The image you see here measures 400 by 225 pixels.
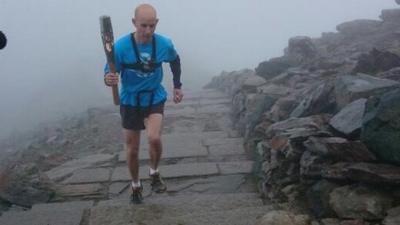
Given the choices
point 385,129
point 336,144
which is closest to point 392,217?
point 385,129

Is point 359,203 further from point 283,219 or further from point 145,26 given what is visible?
point 145,26

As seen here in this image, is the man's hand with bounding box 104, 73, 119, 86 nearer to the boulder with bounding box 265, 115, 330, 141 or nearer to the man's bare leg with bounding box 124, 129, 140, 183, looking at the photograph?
the man's bare leg with bounding box 124, 129, 140, 183

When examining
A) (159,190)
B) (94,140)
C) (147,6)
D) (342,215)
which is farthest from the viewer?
(94,140)

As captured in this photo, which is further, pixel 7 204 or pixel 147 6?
pixel 7 204

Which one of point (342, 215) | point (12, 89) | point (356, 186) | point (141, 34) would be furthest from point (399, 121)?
point (12, 89)

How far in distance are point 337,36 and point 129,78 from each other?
10.1 m

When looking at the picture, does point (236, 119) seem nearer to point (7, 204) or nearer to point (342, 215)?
point (7, 204)

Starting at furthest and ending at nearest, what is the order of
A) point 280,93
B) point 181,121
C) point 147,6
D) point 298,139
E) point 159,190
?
point 181,121, point 280,93, point 159,190, point 298,139, point 147,6

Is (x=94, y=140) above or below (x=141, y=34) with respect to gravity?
below

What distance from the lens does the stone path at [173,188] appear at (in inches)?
193

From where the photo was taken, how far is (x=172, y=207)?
17.1ft

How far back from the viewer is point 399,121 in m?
4.13

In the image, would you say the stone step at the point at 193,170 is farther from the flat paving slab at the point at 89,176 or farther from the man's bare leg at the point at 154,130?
the man's bare leg at the point at 154,130

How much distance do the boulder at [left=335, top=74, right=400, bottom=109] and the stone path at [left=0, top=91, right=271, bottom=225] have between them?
1.53 metres
